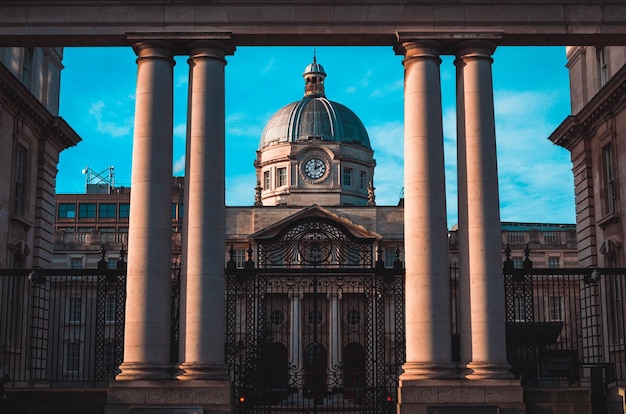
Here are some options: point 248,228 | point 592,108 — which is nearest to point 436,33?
point 592,108

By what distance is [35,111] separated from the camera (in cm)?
3834

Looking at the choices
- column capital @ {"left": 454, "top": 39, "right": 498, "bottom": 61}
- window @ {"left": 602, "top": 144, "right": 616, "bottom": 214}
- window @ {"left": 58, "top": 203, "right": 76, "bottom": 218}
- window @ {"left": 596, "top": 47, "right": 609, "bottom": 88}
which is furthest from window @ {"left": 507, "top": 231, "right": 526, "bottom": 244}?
column capital @ {"left": 454, "top": 39, "right": 498, "bottom": 61}

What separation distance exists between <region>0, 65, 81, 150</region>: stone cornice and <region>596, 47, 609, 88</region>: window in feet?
73.2

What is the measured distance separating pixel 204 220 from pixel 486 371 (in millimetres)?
8291

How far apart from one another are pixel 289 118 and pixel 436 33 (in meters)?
91.4

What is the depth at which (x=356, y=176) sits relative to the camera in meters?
115

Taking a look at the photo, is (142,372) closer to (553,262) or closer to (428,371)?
(428,371)

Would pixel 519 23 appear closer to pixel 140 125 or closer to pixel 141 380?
Answer: pixel 140 125

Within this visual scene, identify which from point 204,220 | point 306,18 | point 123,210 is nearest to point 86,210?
point 123,210

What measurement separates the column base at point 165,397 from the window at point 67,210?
321ft

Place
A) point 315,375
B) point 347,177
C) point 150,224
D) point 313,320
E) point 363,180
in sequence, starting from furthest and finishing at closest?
1. point 363,180
2. point 347,177
3. point 313,320
4. point 315,375
5. point 150,224

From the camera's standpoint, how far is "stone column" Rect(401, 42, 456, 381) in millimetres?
24844

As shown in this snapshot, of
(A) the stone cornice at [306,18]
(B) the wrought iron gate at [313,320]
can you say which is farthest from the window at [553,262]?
(A) the stone cornice at [306,18]

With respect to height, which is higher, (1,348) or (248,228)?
(248,228)
